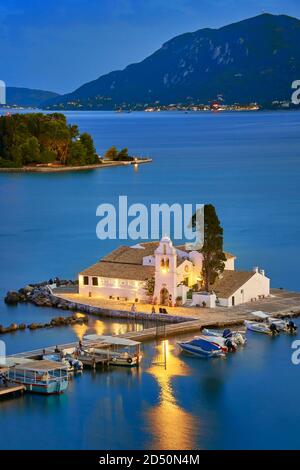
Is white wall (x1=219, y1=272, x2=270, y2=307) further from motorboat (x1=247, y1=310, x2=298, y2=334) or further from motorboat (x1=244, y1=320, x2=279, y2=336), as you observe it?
motorboat (x1=244, y1=320, x2=279, y2=336)

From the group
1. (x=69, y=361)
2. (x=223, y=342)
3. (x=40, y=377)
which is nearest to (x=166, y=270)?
(x=223, y=342)

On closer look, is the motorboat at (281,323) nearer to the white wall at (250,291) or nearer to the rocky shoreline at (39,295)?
the white wall at (250,291)

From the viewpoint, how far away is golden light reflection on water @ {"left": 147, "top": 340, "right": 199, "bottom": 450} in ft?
67.2

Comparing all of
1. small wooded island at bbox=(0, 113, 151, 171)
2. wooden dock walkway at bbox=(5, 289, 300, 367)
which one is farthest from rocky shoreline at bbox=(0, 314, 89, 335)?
small wooded island at bbox=(0, 113, 151, 171)

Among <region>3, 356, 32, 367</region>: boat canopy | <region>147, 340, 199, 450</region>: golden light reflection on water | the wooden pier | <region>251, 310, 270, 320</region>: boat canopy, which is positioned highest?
<region>251, 310, 270, 320</region>: boat canopy

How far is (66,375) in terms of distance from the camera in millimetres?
23719

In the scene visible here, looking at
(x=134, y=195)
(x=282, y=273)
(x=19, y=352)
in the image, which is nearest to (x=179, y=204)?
(x=134, y=195)

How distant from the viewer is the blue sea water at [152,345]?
2130cm

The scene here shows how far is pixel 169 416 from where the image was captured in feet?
72.1

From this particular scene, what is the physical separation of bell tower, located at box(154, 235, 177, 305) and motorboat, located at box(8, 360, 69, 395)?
7040 mm

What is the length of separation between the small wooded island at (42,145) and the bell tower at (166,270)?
57.1 meters

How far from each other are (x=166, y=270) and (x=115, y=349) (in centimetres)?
456

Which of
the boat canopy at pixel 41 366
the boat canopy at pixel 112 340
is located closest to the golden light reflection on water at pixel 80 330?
the boat canopy at pixel 112 340
